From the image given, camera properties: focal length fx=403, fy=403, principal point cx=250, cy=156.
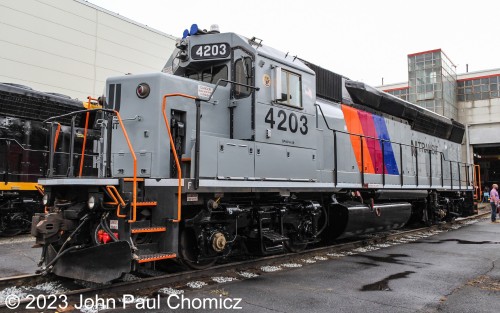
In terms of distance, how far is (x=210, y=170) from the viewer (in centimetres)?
545

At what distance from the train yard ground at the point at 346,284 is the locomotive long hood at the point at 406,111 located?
382cm

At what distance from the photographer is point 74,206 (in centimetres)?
514

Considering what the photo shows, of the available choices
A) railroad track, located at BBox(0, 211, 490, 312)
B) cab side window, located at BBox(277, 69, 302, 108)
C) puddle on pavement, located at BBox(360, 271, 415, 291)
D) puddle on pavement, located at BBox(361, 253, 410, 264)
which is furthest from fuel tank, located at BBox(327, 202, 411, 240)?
cab side window, located at BBox(277, 69, 302, 108)

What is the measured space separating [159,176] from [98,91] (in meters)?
16.9

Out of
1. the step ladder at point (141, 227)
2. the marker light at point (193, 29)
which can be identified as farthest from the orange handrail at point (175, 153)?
the marker light at point (193, 29)

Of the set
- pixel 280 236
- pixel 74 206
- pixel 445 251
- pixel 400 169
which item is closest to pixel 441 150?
pixel 400 169

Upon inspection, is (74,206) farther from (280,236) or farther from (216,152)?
(280,236)

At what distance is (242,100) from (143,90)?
4.96 ft

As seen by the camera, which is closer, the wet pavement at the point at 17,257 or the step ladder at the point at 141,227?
the step ladder at the point at 141,227

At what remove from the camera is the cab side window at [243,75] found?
6.25m

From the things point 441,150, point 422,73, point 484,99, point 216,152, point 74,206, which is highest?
point 422,73

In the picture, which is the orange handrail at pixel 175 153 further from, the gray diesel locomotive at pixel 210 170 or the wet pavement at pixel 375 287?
the wet pavement at pixel 375 287

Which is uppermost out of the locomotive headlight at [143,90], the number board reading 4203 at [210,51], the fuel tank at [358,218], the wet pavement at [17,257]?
the number board reading 4203 at [210,51]

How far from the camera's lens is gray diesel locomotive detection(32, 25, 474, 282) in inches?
195
